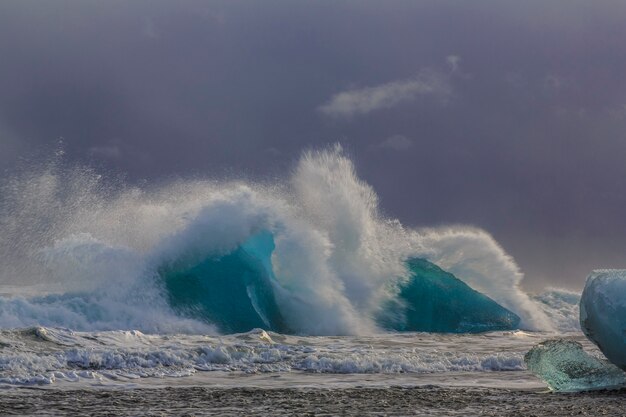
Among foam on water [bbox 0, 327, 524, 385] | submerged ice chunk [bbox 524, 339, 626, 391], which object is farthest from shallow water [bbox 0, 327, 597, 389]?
submerged ice chunk [bbox 524, 339, 626, 391]

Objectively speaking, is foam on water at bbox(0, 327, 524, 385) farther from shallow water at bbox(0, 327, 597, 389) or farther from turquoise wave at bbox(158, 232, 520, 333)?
turquoise wave at bbox(158, 232, 520, 333)

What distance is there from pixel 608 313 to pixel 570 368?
996 millimetres

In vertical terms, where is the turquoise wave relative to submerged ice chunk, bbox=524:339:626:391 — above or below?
above

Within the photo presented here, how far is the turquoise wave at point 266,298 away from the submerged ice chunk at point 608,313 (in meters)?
10.3

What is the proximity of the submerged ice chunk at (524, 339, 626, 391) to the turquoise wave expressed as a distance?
9.62 m

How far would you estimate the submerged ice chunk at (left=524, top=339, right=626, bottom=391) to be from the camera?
8.81m

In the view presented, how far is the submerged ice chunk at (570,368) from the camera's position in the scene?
347 inches

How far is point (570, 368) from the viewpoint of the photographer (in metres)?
9.04

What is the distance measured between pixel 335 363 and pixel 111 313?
6.19 meters

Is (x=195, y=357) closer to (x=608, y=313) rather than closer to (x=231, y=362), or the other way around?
(x=231, y=362)

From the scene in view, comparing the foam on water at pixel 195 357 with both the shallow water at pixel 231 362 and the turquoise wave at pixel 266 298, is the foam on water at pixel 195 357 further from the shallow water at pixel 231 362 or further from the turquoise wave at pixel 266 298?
the turquoise wave at pixel 266 298

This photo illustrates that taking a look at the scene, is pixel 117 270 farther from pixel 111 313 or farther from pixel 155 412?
pixel 155 412

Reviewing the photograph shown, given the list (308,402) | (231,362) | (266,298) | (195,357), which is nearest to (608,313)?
(308,402)

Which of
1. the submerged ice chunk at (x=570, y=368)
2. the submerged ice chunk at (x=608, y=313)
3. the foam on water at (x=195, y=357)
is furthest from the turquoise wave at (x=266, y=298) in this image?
the submerged ice chunk at (x=608, y=313)
